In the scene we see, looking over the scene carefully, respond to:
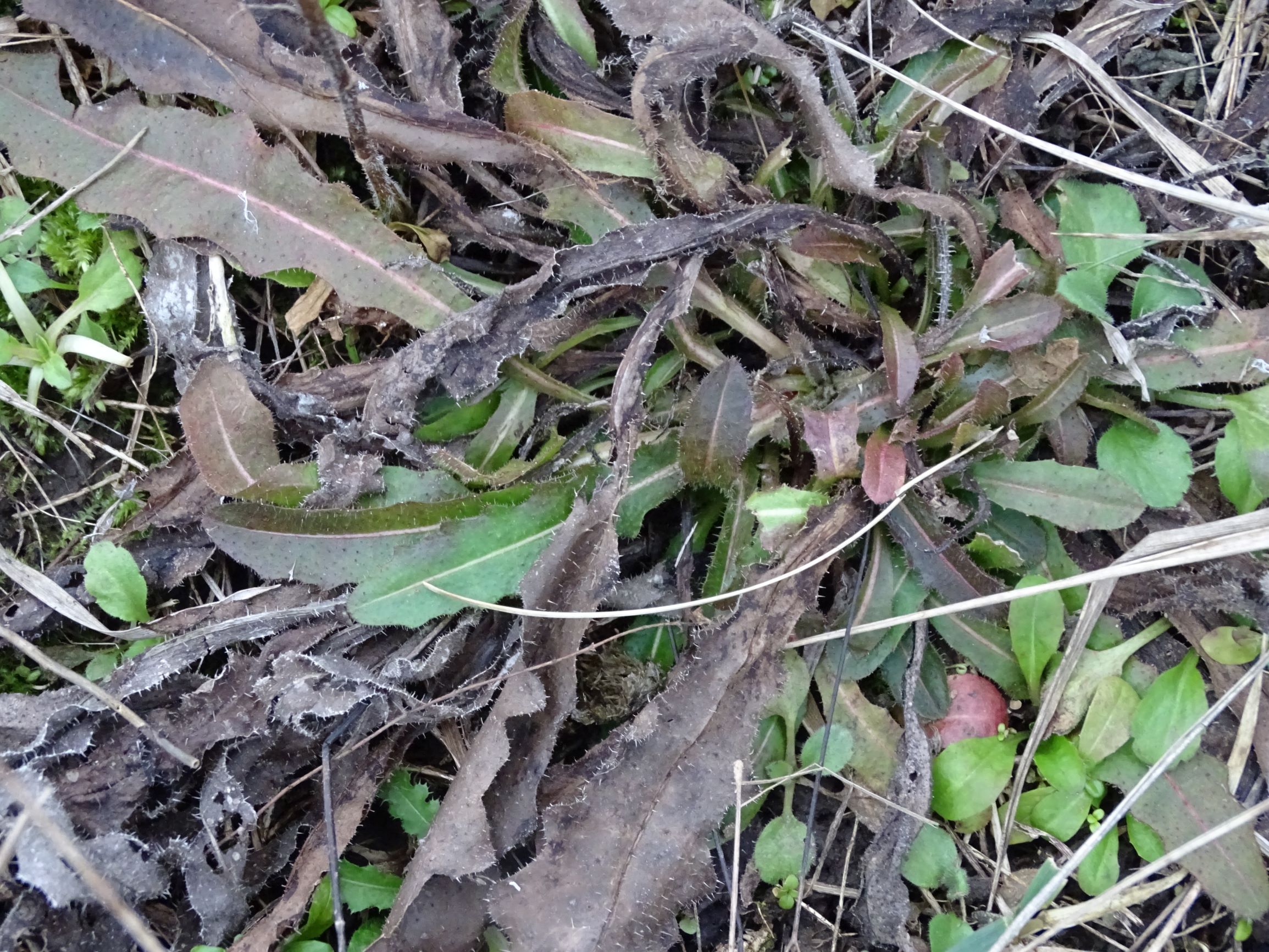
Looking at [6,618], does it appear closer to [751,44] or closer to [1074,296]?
[751,44]

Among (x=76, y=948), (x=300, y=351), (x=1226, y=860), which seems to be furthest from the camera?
(x=300, y=351)

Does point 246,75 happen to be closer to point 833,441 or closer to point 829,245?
A: point 829,245

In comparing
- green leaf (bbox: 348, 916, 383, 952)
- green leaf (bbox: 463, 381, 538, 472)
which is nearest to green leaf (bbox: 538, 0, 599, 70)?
green leaf (bbox: 463, 381, 538, 472)

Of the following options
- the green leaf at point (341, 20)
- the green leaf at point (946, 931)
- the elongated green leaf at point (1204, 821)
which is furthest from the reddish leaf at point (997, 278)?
the green leaf at point (341, 20)

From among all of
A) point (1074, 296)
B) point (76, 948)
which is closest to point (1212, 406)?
point (1074, 296)

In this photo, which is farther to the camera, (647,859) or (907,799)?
(907,799)

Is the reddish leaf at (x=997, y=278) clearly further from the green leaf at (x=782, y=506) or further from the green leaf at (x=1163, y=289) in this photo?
the green leaf at (x=782, y=506)

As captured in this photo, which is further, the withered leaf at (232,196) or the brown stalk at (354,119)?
the withered leaf at (232,196)
